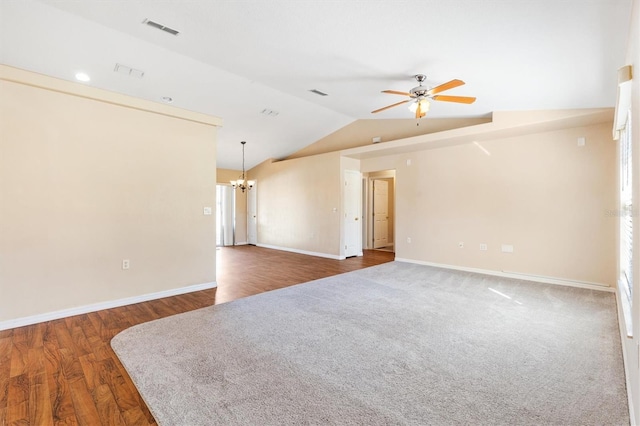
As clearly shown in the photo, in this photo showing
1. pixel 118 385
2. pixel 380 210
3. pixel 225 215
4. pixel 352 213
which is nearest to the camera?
pixel 118 385

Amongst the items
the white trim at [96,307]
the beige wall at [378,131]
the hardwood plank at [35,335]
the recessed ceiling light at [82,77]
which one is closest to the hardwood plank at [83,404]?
the hardwood plank at [35,335]

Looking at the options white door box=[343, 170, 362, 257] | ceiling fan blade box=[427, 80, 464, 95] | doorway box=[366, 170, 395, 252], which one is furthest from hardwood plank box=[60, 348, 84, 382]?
doorway box=[366, 170, 395, 252]

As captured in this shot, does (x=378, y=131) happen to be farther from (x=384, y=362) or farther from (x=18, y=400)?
(x=18, y=400)

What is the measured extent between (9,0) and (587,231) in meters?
7.36

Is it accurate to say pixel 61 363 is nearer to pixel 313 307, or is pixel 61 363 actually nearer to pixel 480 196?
pixel 313 307

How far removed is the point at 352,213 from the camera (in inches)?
289

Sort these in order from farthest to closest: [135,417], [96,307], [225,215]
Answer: [225,215]
[96,307]
[135,417]

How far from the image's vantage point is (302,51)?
3219 mm

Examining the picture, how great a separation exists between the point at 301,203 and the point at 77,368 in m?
6.10

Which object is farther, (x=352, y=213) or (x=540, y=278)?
(x=352, y=213)

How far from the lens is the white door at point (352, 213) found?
7172 mm

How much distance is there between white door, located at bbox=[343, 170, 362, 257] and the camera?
7.17 meters

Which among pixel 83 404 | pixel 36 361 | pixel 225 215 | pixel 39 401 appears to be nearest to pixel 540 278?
pixel 83 404

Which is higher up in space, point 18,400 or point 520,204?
point 520,204
